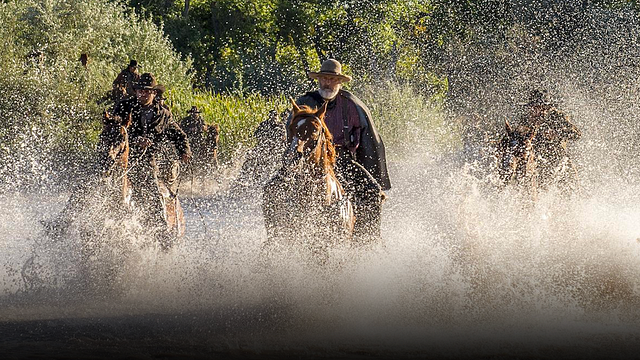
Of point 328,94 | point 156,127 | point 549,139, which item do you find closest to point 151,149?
point 156,127

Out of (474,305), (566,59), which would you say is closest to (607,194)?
(474,305)

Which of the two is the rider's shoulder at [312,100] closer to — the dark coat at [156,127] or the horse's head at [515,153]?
the dark coat at [156,127]

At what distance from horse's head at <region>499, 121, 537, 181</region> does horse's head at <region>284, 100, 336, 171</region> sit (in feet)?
13.0

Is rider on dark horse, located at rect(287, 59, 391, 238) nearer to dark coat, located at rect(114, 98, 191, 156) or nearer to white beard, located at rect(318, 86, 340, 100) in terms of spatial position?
white beard, located at rect(318, 86, 340, 100)

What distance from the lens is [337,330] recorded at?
804 cm

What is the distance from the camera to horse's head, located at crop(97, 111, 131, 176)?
10.2m

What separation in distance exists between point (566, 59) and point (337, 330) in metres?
32.9

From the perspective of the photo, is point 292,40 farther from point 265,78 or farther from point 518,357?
point 518,357

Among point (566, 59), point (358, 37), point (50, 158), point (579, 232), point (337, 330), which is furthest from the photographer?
point (358, 37)

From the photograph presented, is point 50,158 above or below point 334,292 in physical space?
above

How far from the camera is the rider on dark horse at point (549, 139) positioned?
42.4 feet

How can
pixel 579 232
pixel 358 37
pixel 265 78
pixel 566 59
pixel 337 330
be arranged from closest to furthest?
pixel 337 330
pixel 579 232
pixel 566 59
pixel 265 78
pixel 358 37

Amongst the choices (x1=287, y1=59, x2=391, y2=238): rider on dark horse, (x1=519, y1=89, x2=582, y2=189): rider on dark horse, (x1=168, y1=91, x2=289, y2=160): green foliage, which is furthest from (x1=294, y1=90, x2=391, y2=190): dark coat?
(x1=168, y1=91, x2=289, y2=160): green foliage

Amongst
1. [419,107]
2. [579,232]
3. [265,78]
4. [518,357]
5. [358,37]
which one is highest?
[358,37]
